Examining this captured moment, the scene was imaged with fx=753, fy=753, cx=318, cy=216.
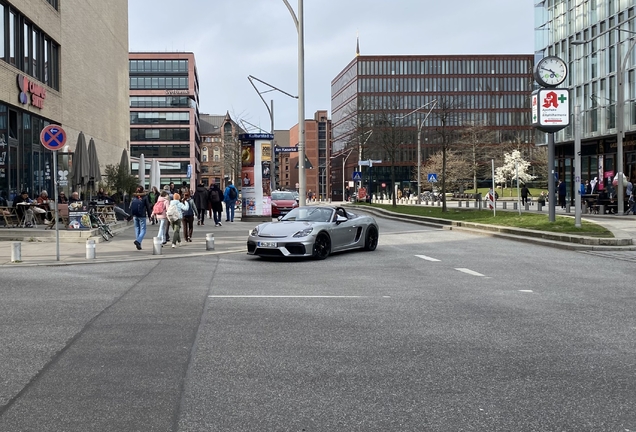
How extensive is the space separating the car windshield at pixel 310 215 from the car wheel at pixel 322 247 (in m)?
0.76

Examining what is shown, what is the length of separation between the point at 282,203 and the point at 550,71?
57.5 feet

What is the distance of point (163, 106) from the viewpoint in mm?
118438

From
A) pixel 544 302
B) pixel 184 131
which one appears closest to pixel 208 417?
pixel 544 302

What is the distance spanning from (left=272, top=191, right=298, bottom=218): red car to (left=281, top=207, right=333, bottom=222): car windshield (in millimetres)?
20628

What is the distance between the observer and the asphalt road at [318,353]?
4871mm

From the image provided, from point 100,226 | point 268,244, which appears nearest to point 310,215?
point 268,244

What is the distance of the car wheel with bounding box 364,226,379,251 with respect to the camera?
18859 millimetres

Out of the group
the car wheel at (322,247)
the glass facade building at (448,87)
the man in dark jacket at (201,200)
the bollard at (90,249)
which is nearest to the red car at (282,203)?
the man in dark jacket at (201,200)

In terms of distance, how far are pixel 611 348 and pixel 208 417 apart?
4068 mm

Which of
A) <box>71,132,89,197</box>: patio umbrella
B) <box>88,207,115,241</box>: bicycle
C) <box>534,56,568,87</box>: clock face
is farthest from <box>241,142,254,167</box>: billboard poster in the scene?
<box>534,56,568,87</box>: clock face

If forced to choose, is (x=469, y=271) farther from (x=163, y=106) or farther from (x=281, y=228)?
(x=163, y=106)

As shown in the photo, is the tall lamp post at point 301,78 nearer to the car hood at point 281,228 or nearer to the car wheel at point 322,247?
the car hood at point 281,228

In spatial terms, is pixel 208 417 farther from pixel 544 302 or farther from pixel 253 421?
pixel 544 302

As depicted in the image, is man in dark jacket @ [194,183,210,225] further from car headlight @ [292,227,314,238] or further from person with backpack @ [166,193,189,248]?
car headlight @ [292,227,314,238]
